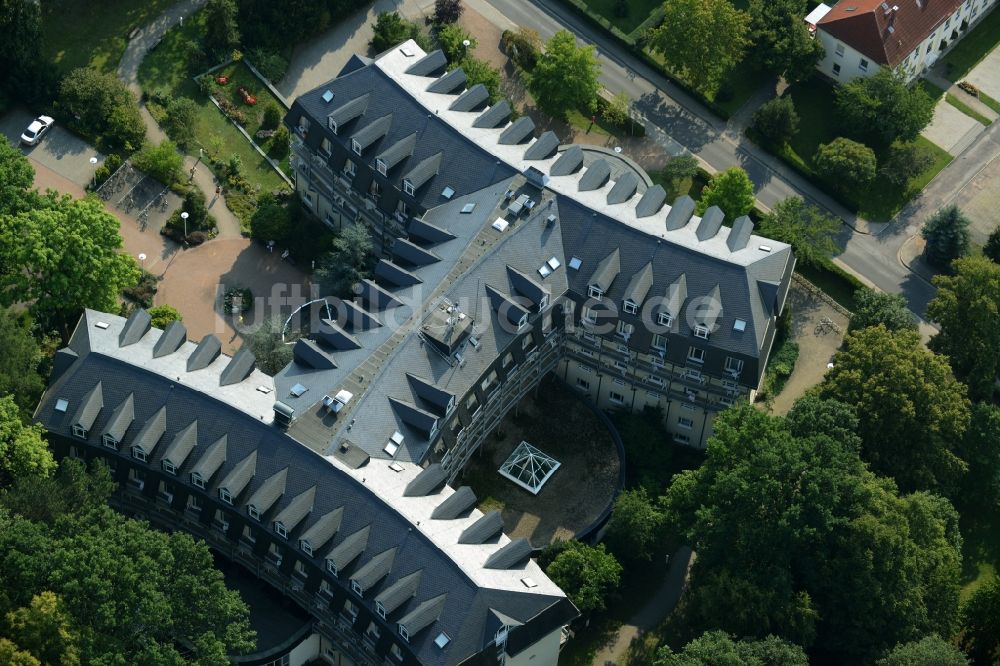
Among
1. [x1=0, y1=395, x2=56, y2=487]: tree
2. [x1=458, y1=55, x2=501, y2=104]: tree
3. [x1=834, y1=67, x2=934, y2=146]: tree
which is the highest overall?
[x1=834, y1=67, x2=934, y2=146]: tree

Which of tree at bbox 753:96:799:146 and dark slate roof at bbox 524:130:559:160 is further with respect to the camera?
tree at bbox 753:96:799:146

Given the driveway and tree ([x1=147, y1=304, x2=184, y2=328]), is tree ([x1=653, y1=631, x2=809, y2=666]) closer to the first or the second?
tree ([x1=147, y1=304, x2=184, y2=328])

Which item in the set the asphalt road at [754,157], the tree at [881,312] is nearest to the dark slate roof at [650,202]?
the tree at [881,312]

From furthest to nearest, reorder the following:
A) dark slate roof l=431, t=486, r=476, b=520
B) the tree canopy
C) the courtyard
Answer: the courtyard
dark slate roof l=431, t=486, r=476, b=520
the tree canopy

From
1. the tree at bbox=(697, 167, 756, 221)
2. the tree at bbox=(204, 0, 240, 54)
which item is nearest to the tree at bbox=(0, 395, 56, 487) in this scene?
the tree at bbox=(204, 0, 240, 54)

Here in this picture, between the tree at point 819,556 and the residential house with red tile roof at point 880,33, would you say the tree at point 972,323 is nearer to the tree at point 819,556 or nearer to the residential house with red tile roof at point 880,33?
the tree at point 819,556

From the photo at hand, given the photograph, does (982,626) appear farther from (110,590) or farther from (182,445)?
(110,590)
